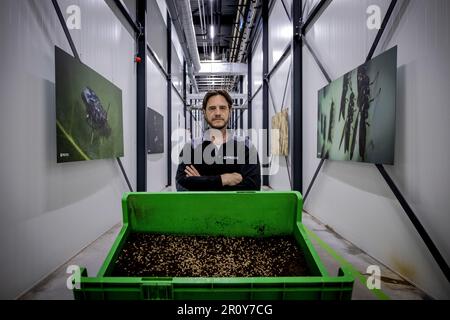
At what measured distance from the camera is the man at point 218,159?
2.13 m

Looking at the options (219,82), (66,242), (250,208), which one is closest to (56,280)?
(66,242)

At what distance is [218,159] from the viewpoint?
2.26 m

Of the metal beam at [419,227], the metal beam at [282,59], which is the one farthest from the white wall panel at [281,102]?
the metal beam at [419,227]

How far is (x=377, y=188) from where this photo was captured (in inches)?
100.0

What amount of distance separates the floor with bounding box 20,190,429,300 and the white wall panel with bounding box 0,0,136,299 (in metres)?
0.10

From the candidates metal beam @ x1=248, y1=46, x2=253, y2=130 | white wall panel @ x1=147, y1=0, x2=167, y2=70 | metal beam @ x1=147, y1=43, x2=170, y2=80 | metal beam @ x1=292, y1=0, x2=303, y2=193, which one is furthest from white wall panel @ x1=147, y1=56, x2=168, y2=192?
metal beam @ x1=248, y1=46, x2=253, y2=130

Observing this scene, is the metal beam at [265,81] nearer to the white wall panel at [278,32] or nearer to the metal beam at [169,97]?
the white wall panel at [278,32]

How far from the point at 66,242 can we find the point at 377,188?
3.19 m

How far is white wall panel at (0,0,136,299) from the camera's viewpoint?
1792 millimetres

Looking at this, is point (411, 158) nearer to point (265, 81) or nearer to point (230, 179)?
point (230, 179)

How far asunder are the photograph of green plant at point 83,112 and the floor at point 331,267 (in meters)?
1.04

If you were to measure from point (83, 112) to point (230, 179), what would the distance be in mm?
1834

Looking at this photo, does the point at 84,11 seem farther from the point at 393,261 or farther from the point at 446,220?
the point at 393,261

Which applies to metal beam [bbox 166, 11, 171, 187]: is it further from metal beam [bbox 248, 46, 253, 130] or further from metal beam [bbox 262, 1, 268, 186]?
metal beam [bbox 248, 46, 253, 130]
